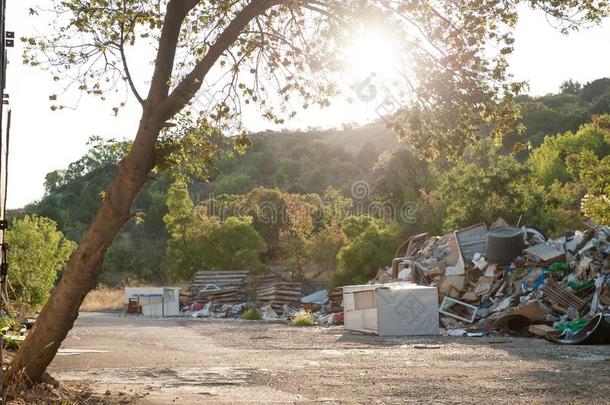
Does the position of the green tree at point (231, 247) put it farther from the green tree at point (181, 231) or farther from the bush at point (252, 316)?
the bush at point (252, 316)

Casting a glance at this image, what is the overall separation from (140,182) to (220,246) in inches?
1746

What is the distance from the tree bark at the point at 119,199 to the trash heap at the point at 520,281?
11600 millimetres

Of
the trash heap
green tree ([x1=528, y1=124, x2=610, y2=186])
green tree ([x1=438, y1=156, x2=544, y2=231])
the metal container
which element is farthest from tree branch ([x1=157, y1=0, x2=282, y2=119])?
green tree ([x1=528, y1=124, x2=610, y2=186])

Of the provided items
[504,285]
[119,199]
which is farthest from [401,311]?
[119,199]

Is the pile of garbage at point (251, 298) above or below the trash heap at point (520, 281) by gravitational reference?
below

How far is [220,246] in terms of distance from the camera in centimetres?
5403

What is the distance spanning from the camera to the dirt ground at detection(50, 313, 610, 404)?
381 inches

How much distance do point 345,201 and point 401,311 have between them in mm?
40332

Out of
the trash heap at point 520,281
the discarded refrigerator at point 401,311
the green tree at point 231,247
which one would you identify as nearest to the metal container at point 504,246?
the trash heap at point 520,281

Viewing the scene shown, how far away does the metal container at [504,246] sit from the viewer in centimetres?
2653

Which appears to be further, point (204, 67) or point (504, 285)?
point (504, 285)

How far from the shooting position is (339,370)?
12.9m

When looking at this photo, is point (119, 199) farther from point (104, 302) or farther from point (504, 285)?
point (104, 302)

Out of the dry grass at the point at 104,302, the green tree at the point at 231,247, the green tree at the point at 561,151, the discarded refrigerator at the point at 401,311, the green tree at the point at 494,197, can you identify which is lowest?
the dry grass at the point at 104,302
